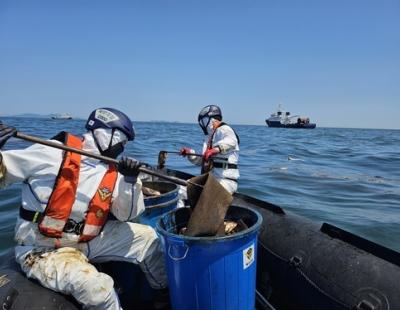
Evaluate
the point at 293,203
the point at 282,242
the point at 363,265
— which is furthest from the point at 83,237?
the point at 293,203

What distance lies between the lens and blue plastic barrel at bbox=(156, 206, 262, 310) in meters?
2.71

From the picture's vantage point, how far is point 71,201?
3.01 m

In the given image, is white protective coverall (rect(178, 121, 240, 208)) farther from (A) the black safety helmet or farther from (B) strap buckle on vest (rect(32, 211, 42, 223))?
(B) strap buckle on vest (rect(32, 211, 42, 223))

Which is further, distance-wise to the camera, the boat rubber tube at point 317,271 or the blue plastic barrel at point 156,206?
the blue plastic barrel at point 156,206

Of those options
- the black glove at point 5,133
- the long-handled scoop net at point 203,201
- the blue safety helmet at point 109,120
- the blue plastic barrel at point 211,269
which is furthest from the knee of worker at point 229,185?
the black glove at point 5,133

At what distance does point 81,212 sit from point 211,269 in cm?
125

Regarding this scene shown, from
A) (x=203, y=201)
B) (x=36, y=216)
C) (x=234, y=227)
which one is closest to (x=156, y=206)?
(x=234, y=227)

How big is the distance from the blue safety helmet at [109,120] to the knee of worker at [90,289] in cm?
129

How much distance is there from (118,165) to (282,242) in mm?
2058

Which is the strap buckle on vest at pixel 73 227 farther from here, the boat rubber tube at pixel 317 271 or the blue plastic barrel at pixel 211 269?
the boat rubber tube at pixel 317 271

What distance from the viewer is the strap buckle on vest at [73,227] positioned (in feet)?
10.0

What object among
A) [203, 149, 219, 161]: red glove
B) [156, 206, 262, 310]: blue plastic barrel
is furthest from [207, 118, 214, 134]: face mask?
[156, 206, 262, 310]: blue plastic barrel

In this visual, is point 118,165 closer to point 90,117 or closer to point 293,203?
point 90,117

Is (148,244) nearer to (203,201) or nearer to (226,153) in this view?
(203,201)
